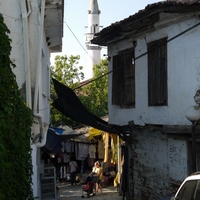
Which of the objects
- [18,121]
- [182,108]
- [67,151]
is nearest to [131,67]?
[182,108]

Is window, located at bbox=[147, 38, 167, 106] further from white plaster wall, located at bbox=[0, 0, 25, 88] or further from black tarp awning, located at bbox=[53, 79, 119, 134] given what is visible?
white plaster wall, located at bbox=[0, 0, 25, 88]

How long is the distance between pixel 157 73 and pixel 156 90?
460 mm

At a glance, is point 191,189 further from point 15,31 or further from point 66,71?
point 66,71

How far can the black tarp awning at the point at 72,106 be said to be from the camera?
15609mm

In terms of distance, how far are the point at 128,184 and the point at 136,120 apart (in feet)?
11.2

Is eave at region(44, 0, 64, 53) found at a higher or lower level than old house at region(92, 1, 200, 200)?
higher

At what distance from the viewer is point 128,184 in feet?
54.7

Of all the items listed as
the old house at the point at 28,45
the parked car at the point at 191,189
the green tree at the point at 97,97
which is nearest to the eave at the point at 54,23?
the old house at the point at 28,45

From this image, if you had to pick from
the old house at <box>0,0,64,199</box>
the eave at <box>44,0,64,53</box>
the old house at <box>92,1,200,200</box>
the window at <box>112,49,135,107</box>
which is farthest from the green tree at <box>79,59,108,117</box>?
the old house at <box>0,0,64,199</box>

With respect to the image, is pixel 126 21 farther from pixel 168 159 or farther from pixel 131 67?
pixel 168 159

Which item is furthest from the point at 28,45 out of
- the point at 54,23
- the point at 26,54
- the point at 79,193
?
the point at 79,193

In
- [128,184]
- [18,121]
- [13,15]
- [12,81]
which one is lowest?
[128,184]

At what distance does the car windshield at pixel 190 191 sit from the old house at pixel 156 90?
1700 millimetres

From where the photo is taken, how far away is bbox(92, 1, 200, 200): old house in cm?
1148
